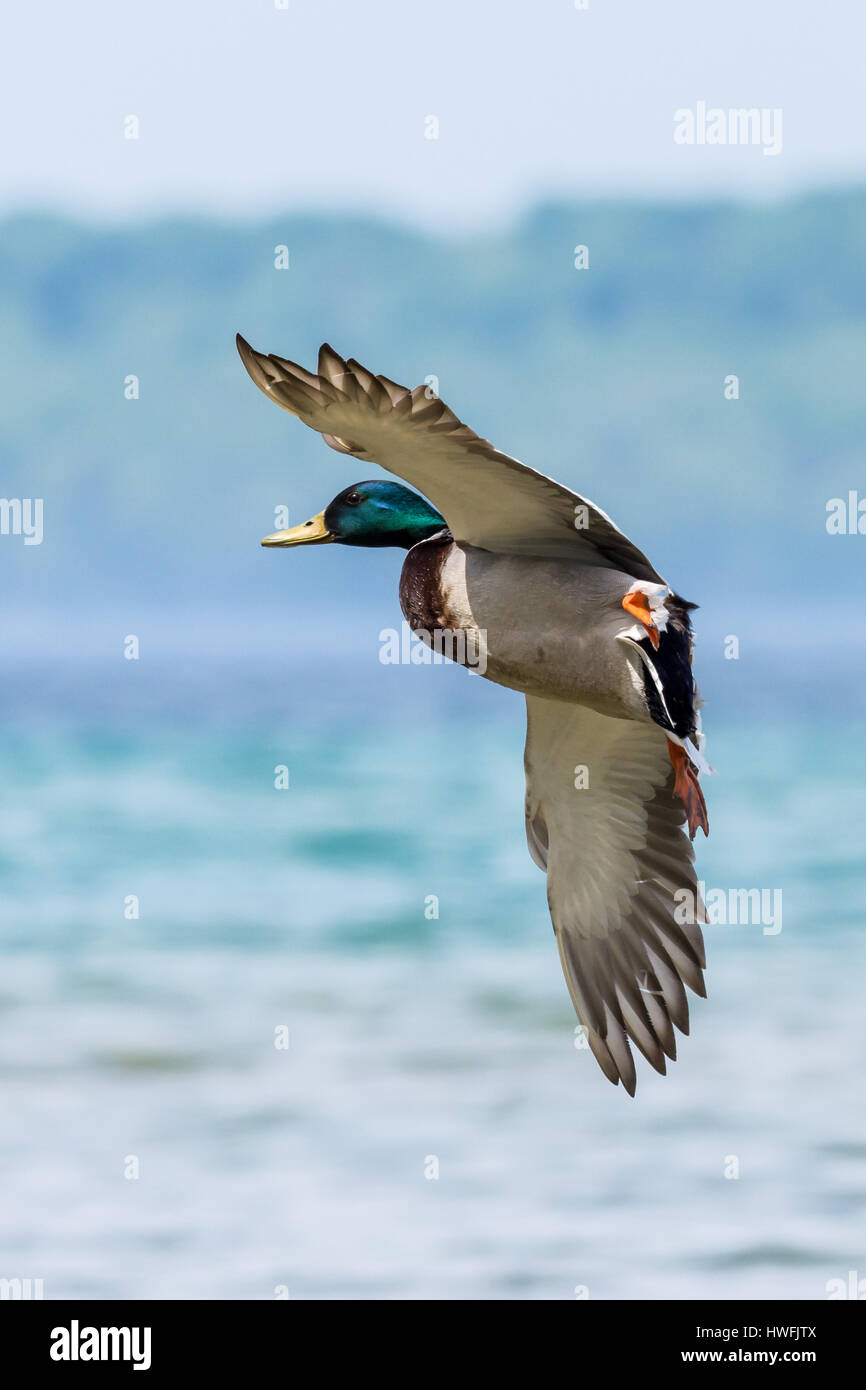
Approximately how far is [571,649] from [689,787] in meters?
0.64

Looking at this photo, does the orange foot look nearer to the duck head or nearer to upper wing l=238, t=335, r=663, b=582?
upper wing l=238, t=335, r=663, b=582

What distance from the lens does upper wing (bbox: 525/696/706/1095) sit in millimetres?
7148

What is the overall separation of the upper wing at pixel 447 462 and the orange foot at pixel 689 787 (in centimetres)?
61

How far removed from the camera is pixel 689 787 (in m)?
6.27

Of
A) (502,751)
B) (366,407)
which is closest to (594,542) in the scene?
(366,407)

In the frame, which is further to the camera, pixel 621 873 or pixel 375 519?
pixel 621 873

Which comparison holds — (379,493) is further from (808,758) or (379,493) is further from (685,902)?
(808,758)

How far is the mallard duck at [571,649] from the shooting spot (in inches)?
226

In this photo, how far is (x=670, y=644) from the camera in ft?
19.4

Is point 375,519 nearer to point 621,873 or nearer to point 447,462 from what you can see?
point 447,462

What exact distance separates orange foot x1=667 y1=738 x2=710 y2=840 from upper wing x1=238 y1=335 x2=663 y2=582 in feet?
2.02

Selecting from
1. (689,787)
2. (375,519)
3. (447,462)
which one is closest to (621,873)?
(689,787)

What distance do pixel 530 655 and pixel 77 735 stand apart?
90.3 feet

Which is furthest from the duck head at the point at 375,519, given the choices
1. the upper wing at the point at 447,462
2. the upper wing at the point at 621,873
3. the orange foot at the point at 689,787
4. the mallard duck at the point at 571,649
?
the orange foot at the point at 689,787
